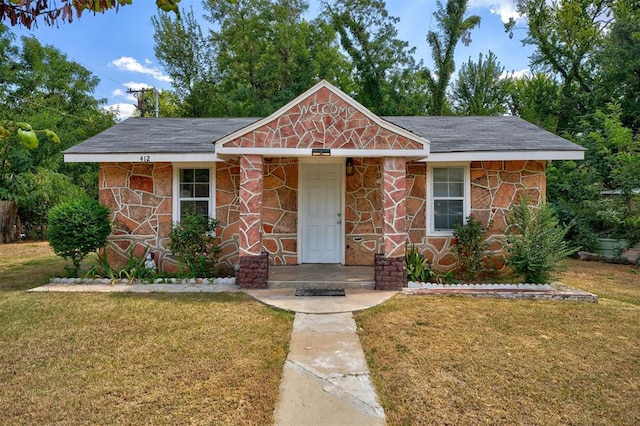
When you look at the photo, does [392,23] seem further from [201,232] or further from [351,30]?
[201,232]

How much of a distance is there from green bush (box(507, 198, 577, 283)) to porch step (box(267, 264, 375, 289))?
289cm

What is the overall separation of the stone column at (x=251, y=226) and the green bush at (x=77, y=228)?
3.15 m

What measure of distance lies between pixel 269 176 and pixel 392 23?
19384 millimetres

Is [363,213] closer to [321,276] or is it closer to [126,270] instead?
[321,276]

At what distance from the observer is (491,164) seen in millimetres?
8164

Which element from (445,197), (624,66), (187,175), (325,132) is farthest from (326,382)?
(624,66)

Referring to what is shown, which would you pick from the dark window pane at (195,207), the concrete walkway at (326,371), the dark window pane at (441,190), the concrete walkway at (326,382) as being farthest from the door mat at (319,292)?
the dark window pane at (441,190)

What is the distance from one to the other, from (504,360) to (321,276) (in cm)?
407

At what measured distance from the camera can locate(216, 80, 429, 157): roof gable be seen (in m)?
6.91

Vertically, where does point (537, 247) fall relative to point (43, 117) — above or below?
below

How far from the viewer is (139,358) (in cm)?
405

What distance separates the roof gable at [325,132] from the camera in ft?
22.7

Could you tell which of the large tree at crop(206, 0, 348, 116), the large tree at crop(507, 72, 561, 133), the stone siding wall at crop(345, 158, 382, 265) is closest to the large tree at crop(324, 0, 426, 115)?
the large tree at crop(206, 0, 348, 116)

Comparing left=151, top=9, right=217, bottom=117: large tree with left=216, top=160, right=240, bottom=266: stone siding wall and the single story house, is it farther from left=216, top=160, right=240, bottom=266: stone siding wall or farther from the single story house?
left=216, top=160, right=240, bottom=266: stone siding wall
